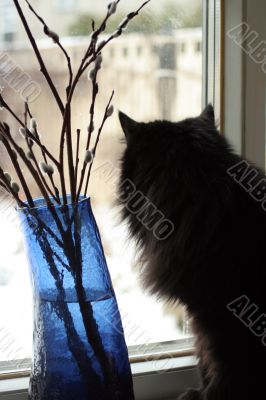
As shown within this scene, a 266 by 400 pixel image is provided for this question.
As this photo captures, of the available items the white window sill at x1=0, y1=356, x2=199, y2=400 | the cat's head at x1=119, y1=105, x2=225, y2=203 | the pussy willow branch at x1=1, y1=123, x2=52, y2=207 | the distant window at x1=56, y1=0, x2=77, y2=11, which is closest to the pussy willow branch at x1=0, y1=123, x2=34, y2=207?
the pussy willow branch at x1=1, y1=123, x2=52, y2=207

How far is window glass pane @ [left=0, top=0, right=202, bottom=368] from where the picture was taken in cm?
126

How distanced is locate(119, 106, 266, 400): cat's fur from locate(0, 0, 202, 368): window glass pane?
0.15 metres

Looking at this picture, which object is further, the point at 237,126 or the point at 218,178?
the point at 237,126

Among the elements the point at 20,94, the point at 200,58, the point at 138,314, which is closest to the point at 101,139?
the point at 20,94

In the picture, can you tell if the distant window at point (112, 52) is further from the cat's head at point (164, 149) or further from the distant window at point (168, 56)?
the cat's head at point (164, 149)

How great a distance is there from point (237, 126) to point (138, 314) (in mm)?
536

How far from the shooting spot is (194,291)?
1.07 metres

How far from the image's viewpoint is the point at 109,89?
134 centimetres

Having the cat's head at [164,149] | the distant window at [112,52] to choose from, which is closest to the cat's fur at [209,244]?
the cat's head at [164,149]

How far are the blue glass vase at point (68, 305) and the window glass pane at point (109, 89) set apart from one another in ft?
0.84

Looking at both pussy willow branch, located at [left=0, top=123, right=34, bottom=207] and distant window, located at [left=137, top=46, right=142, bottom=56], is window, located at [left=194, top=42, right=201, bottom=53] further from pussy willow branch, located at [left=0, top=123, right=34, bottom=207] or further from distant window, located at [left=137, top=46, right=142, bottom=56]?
pussy willow branch, located at [left=0, top=123, right=34, bottom=207]

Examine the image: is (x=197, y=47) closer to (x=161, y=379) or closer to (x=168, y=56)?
(x=168, y=56)

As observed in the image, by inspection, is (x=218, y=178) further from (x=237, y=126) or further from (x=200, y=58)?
(x=200, y=58)

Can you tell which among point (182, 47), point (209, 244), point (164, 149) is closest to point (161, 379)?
point (209, 244)
